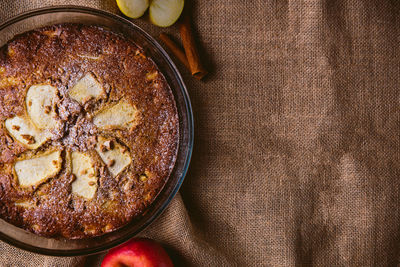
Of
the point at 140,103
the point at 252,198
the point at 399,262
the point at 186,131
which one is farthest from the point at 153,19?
the point at 399,262

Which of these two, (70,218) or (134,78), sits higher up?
(134,78)

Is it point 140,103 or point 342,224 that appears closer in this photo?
point 140,103

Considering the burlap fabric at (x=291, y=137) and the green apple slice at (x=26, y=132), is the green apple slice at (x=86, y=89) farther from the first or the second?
the burlap fabric at (x=291, y=137)

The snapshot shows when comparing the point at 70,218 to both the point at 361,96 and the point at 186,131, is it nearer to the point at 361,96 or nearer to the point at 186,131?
the point at 186,131

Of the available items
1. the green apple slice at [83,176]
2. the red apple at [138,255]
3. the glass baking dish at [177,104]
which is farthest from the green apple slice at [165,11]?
the red apple at [138,255]

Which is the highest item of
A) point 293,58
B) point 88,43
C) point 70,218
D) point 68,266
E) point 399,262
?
point 88,43

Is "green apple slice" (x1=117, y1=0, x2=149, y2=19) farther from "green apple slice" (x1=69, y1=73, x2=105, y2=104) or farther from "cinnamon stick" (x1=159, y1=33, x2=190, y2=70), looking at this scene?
"green apple slice" (x1=69, y1=73, x2=105, y2=104)
